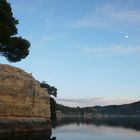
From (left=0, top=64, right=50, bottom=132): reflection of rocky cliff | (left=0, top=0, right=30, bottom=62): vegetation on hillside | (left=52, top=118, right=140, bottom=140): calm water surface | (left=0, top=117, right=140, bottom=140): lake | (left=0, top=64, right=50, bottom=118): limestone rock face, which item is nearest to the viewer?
(left=0, top=117, right=140, bottom=140): lake

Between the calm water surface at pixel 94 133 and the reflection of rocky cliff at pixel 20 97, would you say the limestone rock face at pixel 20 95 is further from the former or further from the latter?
the calm water surface at pixel 94 133

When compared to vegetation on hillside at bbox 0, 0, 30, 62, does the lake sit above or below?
below

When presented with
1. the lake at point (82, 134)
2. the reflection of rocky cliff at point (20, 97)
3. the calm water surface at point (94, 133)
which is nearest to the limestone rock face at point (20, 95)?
the reflection of rocky cliff at point (20, 97)

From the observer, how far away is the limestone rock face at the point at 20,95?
48312mm

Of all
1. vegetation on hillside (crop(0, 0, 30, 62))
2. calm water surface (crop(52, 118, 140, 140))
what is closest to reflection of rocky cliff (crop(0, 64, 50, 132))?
vegetation on hillside (crop(0, 0, 30, 62))

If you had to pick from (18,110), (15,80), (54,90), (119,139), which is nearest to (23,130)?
(18,110)

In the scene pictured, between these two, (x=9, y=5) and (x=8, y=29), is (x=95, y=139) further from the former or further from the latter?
(x=9, y=5)

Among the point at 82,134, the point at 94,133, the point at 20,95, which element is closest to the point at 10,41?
the point at 20,95

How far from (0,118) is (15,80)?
668cm

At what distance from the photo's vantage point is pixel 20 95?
5109cm

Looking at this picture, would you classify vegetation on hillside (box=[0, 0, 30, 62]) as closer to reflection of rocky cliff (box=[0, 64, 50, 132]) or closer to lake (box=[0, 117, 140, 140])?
reflection of rocky cliff (box=[0, 64, 50, 132])

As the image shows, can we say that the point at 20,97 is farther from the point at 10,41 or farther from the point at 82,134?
the point at 82,134

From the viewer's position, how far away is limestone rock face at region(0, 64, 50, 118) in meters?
48.3

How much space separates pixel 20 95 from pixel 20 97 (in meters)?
0.25
